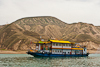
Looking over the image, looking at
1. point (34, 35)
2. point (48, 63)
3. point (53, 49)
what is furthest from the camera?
point (34, 35)

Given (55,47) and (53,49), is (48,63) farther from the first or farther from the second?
(55,47)

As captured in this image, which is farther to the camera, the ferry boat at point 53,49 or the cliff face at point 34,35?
the cliff face at point 34,35

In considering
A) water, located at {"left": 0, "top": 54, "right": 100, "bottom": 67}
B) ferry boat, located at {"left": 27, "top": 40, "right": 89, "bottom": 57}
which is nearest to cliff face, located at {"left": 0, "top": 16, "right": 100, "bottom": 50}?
ferry boat, located at {"left": 27, "top": 40, "right": 89, "bottom": 57}

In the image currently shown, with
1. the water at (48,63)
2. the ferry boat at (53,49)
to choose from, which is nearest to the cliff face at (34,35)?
the ferry boat at (53,49)

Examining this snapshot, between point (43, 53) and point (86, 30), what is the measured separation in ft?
438

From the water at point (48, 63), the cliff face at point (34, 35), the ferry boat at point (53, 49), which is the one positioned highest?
the cliff face at point (34, 35)

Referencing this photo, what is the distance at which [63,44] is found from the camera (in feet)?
193

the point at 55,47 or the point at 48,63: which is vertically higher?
the point at 55,47

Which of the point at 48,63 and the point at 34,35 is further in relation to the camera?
the point at 34,35

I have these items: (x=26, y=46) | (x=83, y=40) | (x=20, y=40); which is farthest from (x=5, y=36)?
(x=83, y=40)

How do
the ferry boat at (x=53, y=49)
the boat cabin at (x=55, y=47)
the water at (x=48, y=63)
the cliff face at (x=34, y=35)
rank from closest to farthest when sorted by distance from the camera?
the water at (x=48, y=63)
the ferry boat at (x=53, y=49)
the boat cabin at (x=55, y=47)
the cliff face at (x=34, y=35)

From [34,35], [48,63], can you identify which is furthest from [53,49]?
[34,35]

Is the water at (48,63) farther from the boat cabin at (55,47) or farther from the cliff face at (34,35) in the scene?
the cliff face at (34,35)

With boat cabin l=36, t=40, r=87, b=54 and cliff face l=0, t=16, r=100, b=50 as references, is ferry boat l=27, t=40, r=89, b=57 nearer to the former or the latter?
boat cabin l=36, t=40, r=87, b=54
